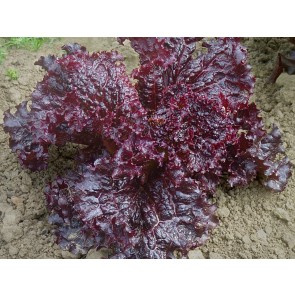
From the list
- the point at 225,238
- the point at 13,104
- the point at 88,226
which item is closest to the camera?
the point at 88,226

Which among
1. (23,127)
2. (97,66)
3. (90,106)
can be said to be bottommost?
(23,127)

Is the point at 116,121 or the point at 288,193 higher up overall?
the point at 116,121

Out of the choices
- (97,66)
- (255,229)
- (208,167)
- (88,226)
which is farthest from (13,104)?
(255,229)

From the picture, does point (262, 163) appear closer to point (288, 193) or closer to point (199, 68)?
point (288, 193)

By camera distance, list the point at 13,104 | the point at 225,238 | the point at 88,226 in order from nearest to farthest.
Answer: the point at 88,226
the point at 225,238
the point at 13,104

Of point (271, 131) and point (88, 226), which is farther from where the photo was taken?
point (271, 131)

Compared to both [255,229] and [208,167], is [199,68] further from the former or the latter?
[255,229]
